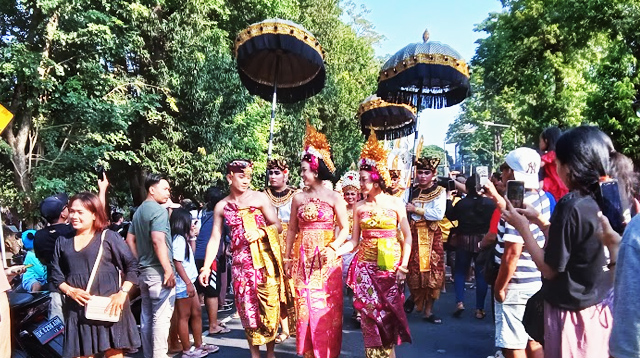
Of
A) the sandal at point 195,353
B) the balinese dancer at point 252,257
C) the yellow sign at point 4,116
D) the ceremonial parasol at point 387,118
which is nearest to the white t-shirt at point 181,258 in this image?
the balinese dancer at point 252,257

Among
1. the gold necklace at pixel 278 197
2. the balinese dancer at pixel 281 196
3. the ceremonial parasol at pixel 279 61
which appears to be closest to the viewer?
the balinese dancer at pixel 281 196

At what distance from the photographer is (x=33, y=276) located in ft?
16.9

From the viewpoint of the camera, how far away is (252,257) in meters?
5.14

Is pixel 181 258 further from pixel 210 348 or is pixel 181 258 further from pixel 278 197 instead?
pixel 278 197

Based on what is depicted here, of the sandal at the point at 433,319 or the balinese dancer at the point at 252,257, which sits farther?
the sandal at the point at 433,319

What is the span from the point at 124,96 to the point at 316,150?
10621 millimetres

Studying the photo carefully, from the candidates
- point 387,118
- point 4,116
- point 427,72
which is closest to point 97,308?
point 4,116

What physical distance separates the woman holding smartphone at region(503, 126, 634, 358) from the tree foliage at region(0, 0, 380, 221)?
442 inches

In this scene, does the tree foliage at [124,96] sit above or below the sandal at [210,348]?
above

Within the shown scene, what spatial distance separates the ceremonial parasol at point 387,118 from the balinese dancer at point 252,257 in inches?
266

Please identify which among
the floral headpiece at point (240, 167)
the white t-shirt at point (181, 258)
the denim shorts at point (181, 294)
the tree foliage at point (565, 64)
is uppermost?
the tree foliage at point (565, 64)

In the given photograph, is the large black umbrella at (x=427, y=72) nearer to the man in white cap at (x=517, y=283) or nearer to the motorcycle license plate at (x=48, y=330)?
the man in white cap at (x=517, y=283)

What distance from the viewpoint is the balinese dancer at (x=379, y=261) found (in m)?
4.84

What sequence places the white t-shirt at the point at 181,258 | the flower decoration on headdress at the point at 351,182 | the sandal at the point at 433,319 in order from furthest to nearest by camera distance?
the flower decoration on headdress at the point at 351,182 < the sandal at the point at 433,319 < the white t-shirt at the point at 181,258
